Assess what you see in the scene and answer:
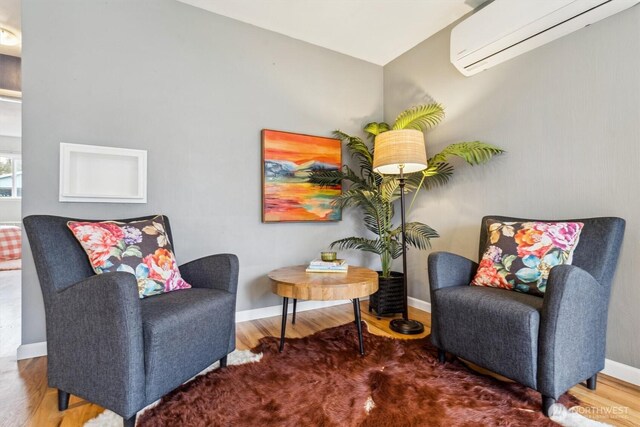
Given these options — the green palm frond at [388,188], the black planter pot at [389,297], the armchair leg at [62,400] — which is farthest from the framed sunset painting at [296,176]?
the armchair leg at [62,400]

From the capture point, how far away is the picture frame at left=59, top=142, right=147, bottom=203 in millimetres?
1941

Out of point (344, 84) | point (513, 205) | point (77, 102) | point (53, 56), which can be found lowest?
point (513, 205)

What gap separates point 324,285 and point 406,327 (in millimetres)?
924

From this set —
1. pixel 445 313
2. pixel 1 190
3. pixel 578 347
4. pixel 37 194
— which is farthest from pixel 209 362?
pixel 1 190

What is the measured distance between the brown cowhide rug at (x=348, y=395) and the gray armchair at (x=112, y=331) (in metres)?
0.15

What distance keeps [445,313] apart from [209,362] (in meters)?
1.26

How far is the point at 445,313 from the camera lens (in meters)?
1.65

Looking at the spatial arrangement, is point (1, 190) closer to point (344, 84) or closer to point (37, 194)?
point (37, 194)

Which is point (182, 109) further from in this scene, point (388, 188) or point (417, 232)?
point (417, 232)

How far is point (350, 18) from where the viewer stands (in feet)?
8.28

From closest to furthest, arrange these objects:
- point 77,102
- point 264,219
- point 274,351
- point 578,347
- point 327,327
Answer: point 578,347 < point 274,351 < point 77,102 < point 327,327 < point 264,219

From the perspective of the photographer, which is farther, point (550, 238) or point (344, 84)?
point (344, 84)

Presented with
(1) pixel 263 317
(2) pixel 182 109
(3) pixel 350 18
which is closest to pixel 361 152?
(3) pixel 350 18

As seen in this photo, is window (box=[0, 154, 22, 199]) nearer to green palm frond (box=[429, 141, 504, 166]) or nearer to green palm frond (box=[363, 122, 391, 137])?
green palm frond (box=[363, 122, 391, 137])
